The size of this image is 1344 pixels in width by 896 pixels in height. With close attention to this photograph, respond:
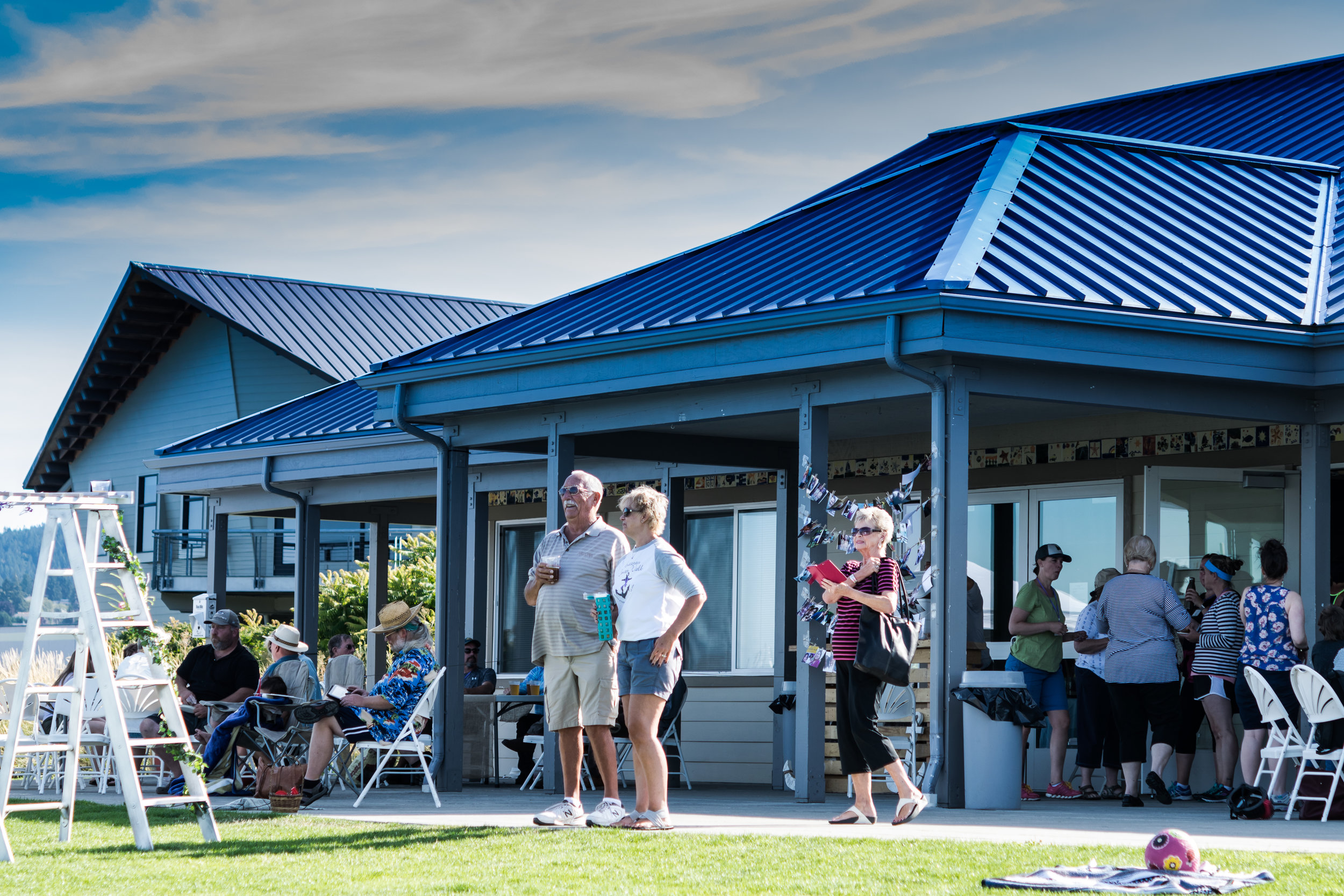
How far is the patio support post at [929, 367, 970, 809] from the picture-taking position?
8.89 m

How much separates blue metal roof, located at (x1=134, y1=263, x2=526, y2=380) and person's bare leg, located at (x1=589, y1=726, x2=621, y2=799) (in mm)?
18334

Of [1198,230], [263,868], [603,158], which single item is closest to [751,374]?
[1198,230]

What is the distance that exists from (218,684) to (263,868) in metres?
5.02

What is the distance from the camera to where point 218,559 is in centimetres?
1769

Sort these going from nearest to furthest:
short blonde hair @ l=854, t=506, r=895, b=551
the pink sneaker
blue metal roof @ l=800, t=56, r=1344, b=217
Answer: short blonde hair @ l=854, t=506, r=895, b=551 < the pink sneaker < blue metal roof @ l=800, t=56, r=1344, b=217

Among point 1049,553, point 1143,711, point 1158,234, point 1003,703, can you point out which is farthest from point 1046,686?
point 1158,234

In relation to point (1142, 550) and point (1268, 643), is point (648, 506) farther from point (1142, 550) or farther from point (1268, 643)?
point (1268, 643)

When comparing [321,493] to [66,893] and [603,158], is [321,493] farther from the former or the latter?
[603,158]

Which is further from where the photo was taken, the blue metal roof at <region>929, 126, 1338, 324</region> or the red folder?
the blue metal roof at <region>929, 126, 1338, 324</region>

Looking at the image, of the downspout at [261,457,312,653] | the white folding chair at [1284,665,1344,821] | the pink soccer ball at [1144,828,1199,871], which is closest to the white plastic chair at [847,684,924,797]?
the white folding chair at [1284,665,1344,821]

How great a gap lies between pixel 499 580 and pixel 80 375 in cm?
1676

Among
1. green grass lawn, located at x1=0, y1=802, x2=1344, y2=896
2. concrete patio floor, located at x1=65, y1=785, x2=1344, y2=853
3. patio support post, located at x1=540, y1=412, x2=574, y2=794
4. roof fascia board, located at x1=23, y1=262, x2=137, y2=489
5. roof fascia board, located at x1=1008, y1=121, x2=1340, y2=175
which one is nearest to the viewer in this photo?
green grass lawn, located at x1=0, y1=802, x2=1344, y2=896

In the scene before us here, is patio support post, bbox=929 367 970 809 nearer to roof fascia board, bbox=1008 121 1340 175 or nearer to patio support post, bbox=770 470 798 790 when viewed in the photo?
roof fascia board, bbox=1008 121 1340 175

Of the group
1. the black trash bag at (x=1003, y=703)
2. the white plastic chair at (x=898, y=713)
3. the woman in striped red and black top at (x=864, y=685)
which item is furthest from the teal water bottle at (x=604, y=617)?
the white plastic chair at (x=898, y=713)
